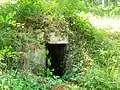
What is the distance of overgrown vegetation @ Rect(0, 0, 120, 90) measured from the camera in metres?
4.38

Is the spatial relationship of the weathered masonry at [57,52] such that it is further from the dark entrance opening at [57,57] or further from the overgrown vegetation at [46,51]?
the overgrown vegetation at [46,51]

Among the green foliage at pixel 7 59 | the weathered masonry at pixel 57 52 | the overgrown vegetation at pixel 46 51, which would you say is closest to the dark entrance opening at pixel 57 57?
the weathered masonry at pixel 57 52

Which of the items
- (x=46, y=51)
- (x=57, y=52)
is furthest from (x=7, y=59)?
(x=57, y=52)

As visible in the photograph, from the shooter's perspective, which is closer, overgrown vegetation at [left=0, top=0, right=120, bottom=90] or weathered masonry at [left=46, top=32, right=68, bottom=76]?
overgrown vegetation at [left=0, top=0, right=120, bottom=90]

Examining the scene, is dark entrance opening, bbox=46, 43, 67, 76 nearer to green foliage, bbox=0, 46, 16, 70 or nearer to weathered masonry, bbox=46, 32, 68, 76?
weathered masonry, bbox=46, 32, 68, 76

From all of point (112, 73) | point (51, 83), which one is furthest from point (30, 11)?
point (112, 73)

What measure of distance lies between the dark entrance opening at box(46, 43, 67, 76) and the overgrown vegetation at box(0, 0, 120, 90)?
10 cm

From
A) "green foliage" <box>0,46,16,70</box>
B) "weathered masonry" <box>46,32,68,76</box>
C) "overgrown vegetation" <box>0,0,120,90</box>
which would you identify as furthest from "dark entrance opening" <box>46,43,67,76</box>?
"green foliage" <box>0,46,16,70</box>

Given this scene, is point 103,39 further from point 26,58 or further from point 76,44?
point 26,58

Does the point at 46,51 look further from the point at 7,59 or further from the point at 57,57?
the point at 7,59

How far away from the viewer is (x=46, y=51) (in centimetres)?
514

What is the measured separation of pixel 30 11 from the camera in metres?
5.28

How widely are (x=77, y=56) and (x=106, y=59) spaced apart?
0.52 metres

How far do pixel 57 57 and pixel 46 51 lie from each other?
52 cm
